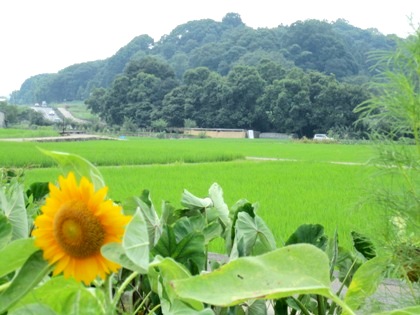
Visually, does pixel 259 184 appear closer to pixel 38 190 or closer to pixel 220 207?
pixel 38 190

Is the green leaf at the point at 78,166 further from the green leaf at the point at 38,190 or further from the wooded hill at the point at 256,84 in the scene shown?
the wooded hill at the point at 256,84

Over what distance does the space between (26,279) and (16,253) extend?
2 centimetres

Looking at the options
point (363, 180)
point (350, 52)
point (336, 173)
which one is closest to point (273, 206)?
point (336, 173)

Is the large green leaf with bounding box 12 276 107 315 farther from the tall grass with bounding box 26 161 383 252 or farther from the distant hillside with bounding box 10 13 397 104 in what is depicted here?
the distant hillside with bounding box 10 13 397 104

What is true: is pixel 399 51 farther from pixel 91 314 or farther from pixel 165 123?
pixel 165 123

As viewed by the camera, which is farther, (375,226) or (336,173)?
(336,173)

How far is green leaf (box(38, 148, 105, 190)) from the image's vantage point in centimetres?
34

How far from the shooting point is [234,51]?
58125mm

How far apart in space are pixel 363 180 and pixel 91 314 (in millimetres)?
440

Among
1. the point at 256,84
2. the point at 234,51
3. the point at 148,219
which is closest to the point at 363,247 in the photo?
the point at 148,219

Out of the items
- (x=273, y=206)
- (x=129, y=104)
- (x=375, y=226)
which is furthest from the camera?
(x=129, y=104)

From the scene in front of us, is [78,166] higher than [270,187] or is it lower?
higher

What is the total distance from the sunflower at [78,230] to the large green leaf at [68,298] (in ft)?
0.18

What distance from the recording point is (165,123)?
43.9 m
